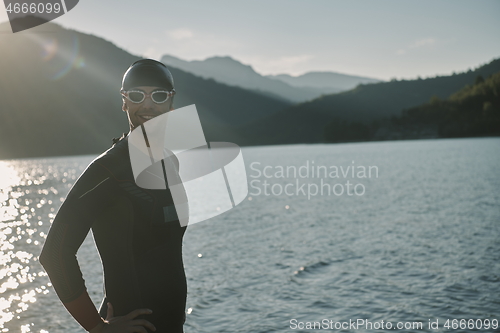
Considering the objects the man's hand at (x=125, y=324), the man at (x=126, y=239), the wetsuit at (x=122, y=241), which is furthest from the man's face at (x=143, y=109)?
the man's hand at (x=125, y=324)

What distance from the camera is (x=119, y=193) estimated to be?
252 cm

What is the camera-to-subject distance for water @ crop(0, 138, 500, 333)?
12094mm

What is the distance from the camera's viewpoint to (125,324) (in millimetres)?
2578

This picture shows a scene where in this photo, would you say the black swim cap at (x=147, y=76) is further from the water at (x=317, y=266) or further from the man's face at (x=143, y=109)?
the water at (x=317, y=266)

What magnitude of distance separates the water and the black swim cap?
9.74 meters

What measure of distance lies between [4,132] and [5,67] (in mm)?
41632

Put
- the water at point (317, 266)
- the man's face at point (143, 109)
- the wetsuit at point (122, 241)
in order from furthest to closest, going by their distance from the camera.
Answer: the water at point (317, 266) < the man's face at point (143, 109) < the wetsuit at point (122, 241)

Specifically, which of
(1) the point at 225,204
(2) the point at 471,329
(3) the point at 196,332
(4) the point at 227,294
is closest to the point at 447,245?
(2) the point at 471,329

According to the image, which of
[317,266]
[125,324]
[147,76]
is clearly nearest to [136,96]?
[147,76]

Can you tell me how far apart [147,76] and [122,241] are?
109 centimetres

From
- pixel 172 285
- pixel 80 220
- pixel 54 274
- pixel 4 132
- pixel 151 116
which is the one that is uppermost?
pixel 4 132

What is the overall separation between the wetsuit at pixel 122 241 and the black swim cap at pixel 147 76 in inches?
16.4

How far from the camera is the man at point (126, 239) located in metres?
2.37

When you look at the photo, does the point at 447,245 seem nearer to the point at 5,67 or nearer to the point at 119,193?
the point at 119,193
